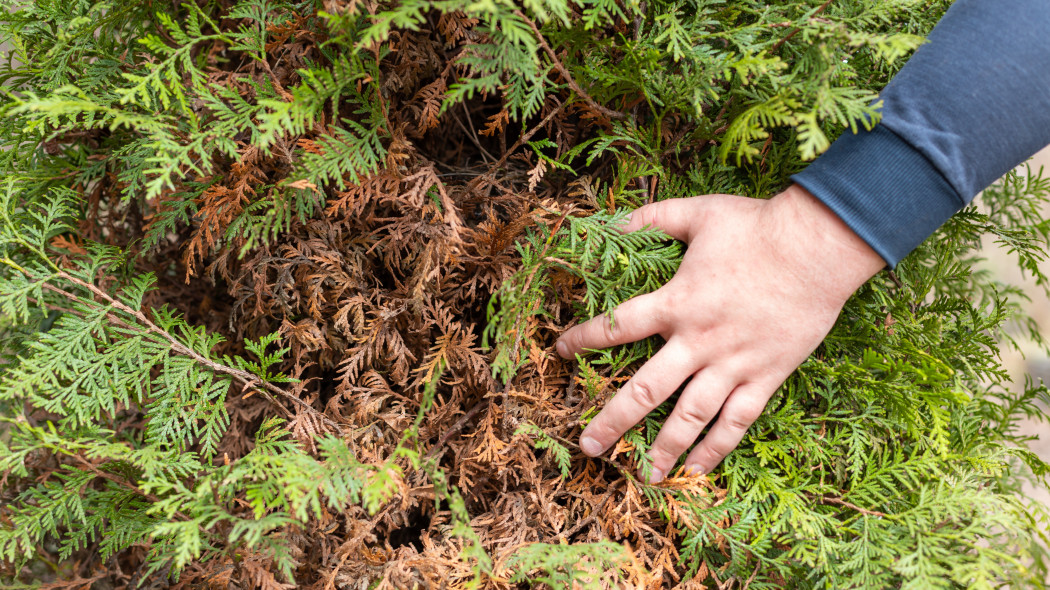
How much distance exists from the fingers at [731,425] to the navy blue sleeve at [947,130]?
45cm

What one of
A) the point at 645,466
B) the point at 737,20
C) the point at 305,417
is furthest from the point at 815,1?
the point at 305,417

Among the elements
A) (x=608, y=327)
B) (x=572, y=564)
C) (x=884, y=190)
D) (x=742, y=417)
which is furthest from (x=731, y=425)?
(x=884, y=190)

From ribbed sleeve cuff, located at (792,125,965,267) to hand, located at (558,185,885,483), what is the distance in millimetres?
33

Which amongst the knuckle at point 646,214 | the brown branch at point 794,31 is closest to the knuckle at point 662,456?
the knuckle at point 646,214

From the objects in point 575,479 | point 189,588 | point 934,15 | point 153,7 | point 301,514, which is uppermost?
point 934,15

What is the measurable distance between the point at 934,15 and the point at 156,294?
2.38m

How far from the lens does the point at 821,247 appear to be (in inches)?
52.4

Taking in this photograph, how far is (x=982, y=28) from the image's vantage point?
4.17 ft

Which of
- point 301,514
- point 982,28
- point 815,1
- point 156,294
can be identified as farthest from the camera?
point 156,294

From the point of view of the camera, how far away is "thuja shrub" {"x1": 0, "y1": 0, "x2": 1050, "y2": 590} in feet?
4.38

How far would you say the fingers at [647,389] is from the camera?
1.43 m

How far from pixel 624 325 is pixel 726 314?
25cm

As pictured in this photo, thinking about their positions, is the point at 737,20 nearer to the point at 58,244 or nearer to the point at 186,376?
the point at 186,376

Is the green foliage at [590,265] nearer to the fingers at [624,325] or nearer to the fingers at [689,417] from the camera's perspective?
the fingers at [624,325]
